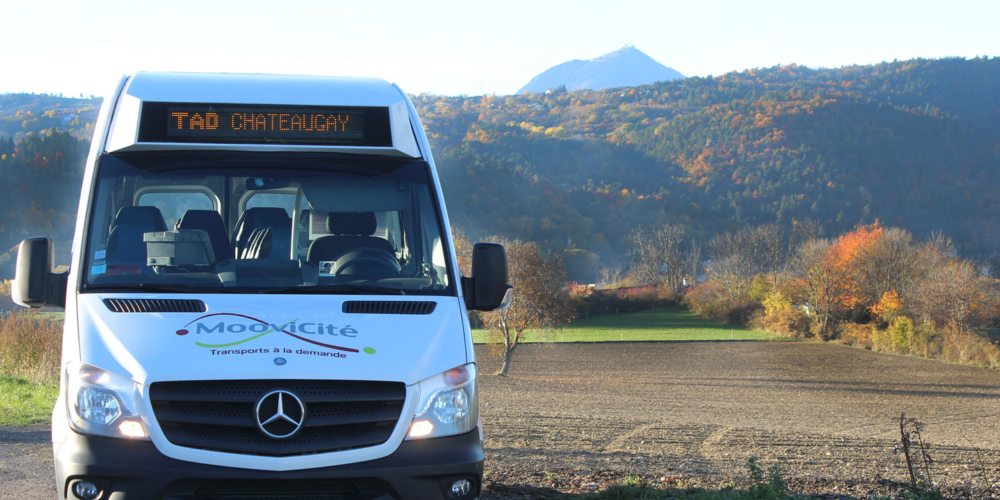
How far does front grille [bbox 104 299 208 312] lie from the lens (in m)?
3.92

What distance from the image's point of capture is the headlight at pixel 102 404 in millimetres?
3557

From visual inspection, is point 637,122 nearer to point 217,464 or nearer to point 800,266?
point 800,266

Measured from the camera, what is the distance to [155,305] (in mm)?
3953

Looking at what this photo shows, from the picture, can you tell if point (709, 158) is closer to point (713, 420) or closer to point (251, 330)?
point (713, 420)

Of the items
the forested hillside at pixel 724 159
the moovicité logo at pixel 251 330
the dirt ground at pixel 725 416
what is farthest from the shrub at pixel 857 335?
the moovicité logo at pixel 251 330

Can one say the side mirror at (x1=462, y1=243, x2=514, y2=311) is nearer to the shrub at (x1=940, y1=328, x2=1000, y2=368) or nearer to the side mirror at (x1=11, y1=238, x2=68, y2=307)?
the side mirror at (x1=11, y1=238, x2=68, y2=307)

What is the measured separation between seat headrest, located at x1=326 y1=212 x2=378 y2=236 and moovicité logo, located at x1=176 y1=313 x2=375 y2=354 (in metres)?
1.17

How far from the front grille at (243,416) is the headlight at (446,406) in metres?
0.29

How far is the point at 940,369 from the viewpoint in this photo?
58094 millimetres

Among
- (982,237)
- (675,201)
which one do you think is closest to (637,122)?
(675,201)

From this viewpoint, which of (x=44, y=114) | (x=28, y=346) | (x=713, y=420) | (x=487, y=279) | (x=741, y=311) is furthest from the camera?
(x=44, y=114)

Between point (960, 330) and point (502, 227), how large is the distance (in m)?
64.3

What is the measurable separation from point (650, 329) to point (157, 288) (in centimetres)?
7988

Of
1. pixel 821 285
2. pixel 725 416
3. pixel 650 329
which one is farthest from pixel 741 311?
pixel 725 416
